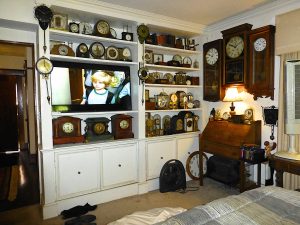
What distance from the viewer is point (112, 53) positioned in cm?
304

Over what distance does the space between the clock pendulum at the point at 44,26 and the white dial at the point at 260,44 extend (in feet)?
8.34

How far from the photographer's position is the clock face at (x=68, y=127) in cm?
276

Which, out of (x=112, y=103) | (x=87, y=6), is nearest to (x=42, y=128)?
(x=112, y=103)

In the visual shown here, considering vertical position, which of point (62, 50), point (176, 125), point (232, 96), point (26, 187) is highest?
point (62, 50)

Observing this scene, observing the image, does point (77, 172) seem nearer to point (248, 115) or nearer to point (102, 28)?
point (102, 28)

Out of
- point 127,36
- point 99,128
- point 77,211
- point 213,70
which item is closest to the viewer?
point 77,211

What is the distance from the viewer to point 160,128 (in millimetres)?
3545

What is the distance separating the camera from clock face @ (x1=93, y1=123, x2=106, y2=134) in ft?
9.67

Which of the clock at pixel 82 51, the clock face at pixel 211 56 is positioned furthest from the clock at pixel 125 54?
the clock face at pixel 211 56

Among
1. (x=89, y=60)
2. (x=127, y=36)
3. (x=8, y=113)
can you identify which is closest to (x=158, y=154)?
(x=89, y=60)

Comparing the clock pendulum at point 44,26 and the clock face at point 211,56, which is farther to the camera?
the clock face at point 211,56

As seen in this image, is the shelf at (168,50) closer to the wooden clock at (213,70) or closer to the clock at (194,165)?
the wooden clock at (213,70)

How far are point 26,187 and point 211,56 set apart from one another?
11.5 feet

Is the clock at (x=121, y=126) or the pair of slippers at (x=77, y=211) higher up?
A: the clock at (x=121, y=126)
